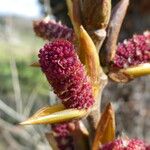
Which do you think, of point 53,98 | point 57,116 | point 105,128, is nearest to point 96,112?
point 105,128

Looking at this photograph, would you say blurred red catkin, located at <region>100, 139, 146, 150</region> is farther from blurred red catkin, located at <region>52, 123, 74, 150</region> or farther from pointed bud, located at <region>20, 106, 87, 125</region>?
blurred red catkin, located at <region>52, 123, 74, 150</region>

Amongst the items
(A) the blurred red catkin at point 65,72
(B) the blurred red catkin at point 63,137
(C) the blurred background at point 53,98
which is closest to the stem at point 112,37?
(A) the blurred red catkin at point 65,72

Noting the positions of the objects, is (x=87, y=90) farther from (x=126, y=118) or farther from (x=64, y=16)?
(x=64, y=16)

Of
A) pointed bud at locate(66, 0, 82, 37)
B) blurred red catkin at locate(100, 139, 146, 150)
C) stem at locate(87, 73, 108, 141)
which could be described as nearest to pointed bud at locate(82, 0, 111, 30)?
pointed bud at locate(66, 0, 82, 37)

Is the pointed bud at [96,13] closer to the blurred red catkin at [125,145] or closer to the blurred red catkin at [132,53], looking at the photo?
the blurred red catkin at [132,53]

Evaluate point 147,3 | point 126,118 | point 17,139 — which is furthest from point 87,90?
point 147,3
